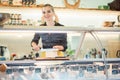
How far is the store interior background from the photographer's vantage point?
4.20 m

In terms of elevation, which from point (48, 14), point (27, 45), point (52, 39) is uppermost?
point (48, 14)

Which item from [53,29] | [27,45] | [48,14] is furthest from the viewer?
[27,45]

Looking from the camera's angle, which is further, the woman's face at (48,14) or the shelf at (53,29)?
the woman's face at (48,14)

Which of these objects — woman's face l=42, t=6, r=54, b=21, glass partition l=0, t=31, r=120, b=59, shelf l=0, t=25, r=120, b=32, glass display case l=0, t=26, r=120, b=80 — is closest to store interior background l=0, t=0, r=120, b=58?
glass partition l=0, t=31, r=120, b=59

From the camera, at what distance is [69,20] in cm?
449

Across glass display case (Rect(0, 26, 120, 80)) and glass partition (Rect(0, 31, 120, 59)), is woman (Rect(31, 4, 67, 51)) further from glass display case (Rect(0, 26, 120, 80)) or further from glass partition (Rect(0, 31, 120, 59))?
glass display case (Rect(0, 26, 120, 80))

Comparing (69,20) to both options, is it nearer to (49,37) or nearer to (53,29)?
(49,37)

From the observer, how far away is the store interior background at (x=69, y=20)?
4.20 m

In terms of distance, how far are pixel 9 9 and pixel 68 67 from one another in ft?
7.60

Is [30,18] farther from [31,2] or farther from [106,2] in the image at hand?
[106,2]

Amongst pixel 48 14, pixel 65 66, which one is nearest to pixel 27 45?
pixel 48 14

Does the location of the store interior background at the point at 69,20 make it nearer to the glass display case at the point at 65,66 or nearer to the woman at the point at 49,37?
the woman at the point at 49,37

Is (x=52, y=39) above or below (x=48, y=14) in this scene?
below

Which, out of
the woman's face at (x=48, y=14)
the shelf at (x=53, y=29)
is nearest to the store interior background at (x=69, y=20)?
the woman's face at (x=48, y=14)
